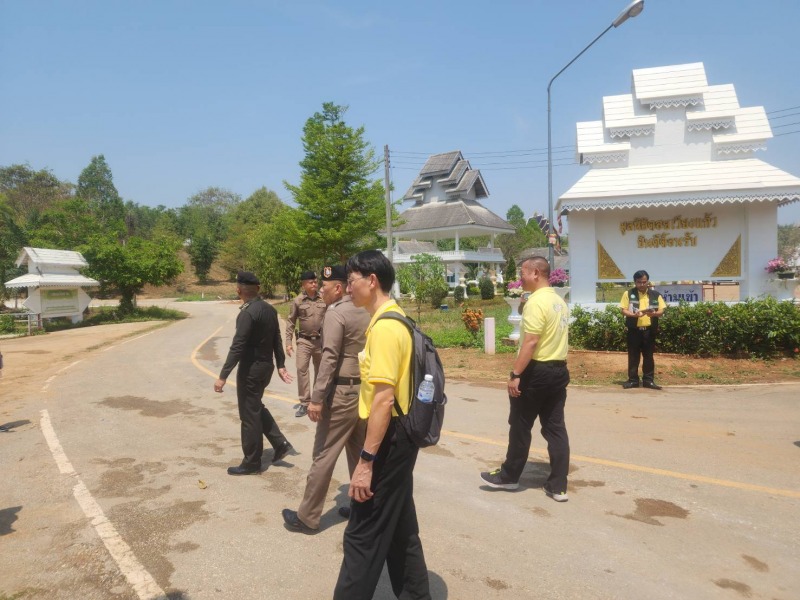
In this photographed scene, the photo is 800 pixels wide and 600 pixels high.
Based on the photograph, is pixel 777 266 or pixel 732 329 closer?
pixel 732 329

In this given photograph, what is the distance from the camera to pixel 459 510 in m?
4.16

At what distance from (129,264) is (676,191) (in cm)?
2784

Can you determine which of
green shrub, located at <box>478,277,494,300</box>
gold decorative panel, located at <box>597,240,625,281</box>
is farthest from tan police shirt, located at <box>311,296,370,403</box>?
green shrub, located at <box>478,277,494,300</box>

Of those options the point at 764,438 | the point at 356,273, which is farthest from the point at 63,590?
the point at 764,438

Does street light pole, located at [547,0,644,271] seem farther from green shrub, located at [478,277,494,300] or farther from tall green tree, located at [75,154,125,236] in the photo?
tall green tree, located at [75,154,125,236]

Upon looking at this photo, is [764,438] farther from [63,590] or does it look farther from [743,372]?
[63,590]

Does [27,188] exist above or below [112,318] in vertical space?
above

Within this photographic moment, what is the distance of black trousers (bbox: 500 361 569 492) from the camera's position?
4266 millimetres

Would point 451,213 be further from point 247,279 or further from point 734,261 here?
point 247,279

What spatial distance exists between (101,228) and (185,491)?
4429 centimetres

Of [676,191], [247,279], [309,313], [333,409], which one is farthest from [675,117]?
[333,409]

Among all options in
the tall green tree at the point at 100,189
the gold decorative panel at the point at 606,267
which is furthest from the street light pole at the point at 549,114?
the tall green tree at the point at 100,189

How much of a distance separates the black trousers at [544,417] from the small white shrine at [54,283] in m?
26.5

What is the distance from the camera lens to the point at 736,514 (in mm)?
3986
